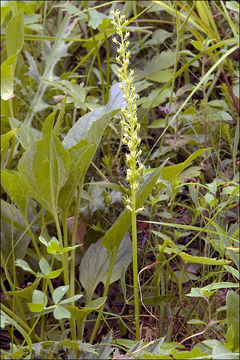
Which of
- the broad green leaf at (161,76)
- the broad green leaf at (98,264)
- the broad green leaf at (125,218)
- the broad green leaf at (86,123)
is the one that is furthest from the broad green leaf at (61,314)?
the broad green leaf at (161,76)

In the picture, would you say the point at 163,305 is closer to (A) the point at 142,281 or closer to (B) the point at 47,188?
(A) the point at 142,281

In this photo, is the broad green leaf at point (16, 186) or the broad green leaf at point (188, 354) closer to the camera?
the broad green leaf at point (188, 354)

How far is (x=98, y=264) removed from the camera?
1.50 m

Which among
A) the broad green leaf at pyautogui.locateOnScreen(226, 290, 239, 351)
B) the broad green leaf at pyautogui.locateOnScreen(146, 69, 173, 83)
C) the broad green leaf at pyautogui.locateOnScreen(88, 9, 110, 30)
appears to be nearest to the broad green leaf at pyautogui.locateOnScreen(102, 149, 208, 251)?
the broad green leaf at pyautogui.locateOnScreen(226, 290, 239, 351)

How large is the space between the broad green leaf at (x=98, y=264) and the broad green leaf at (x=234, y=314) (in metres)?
0.50

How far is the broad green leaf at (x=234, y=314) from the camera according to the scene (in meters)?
0.97

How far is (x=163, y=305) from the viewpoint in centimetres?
137

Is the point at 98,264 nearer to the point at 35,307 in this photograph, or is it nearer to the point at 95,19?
the point at 35,307

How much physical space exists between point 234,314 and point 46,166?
548 mm

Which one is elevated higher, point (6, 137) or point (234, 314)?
point (6, 137)

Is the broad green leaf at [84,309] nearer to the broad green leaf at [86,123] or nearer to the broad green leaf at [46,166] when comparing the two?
the broad green leaf at [46,166]

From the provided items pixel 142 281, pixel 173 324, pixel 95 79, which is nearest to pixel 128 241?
pixel 142 281

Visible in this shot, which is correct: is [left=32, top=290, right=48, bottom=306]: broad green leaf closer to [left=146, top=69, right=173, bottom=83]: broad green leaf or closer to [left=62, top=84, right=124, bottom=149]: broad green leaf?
[left=62, top=84, right=124, bottom=149]: broad green leaf

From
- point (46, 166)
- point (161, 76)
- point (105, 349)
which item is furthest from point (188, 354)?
point (161, 76)
